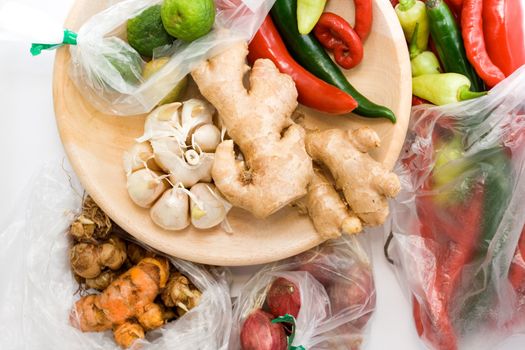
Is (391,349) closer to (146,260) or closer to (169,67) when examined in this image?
(146,260)

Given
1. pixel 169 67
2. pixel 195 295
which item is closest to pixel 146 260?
pixel 195 295

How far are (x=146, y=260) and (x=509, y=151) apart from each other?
2.19 feet

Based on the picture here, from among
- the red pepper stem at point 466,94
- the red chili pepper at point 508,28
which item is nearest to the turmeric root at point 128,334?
the red pepper stem at point 466,94

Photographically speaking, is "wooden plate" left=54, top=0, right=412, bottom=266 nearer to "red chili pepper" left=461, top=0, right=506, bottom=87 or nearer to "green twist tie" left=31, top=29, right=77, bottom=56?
"green twist tie" left=31, top=29, right=77, bottom=56

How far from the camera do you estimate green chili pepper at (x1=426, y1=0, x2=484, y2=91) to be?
3.41 ft

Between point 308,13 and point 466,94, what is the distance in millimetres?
320

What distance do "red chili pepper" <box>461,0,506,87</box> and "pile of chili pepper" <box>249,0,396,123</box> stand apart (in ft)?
0.64

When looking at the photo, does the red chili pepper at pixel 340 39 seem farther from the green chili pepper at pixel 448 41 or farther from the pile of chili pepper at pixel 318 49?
the green chili pepper at pixel 448 41

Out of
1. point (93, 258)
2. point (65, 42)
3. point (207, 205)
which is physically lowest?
point (93, 258)

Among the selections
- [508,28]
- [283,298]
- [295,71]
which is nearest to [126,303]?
[283,298]

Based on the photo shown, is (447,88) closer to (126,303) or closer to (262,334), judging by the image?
(262,334)

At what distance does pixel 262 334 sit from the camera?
1012 millimetres

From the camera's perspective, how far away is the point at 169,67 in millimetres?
969

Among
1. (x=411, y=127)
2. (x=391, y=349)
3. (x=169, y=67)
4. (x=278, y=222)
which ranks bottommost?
(x=391, y=349)
